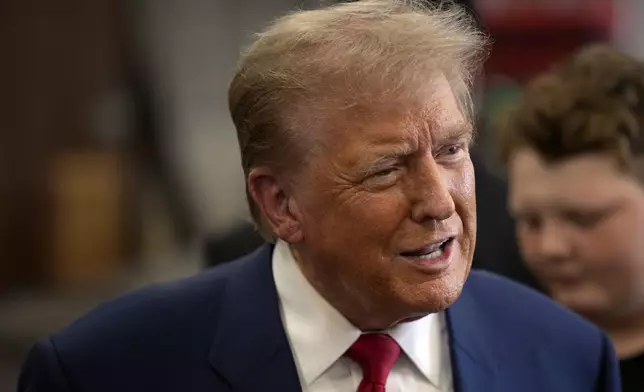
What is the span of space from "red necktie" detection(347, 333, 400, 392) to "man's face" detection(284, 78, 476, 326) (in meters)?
0.08

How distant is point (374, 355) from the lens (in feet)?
4.17

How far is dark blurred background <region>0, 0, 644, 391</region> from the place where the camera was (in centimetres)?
418

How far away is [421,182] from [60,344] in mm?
498

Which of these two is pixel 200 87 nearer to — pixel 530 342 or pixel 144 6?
pixel 144 6

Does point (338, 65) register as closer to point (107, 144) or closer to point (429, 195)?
point (429, 195)

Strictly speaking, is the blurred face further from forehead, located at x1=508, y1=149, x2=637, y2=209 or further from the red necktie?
the red necktie

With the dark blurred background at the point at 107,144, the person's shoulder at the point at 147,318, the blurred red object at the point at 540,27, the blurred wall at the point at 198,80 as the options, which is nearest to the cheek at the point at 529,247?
the person's shoulder at the point at 147,318

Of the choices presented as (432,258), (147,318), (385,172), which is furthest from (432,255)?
(147,318)

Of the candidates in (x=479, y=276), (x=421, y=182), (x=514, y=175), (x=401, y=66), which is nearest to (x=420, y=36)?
(x=401, y=66)

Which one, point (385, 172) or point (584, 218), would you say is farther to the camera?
point (584, 218)

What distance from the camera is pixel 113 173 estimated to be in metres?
4.34

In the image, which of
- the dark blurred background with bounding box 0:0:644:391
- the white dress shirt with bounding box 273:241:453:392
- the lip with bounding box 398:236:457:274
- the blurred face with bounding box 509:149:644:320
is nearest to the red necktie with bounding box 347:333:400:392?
the white dress shirt with bounding box 273:241:453:392

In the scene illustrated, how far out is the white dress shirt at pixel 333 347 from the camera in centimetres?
128

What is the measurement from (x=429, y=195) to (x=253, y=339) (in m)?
0.31
